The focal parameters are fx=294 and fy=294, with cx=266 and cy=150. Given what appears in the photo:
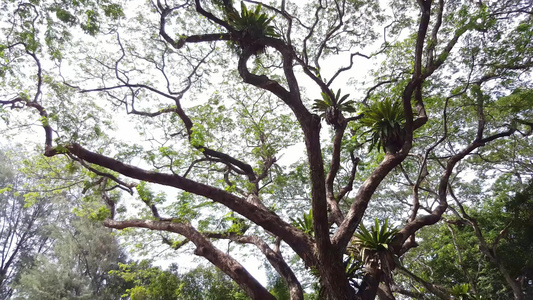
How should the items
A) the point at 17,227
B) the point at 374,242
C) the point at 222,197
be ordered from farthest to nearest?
the point at 17,227 → the point at 374,242 → the point at 222,197

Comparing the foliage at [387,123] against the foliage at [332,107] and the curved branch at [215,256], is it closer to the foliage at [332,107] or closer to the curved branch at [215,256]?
the foliage at [332,107]

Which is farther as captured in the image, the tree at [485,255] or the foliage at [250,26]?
the tree at [485,255]

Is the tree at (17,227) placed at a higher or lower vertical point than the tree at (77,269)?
higher

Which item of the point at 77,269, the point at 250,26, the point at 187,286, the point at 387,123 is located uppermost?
the point at 77,269

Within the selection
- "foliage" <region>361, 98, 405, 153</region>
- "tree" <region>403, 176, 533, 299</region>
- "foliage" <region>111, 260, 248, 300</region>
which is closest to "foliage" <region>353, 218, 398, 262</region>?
"foliage" <region>361, 98, 405, 153</region>

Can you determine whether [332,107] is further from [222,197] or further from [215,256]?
[215,256]

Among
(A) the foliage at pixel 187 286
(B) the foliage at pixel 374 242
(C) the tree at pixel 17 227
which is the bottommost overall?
(B) the foliage at pixel 374 242

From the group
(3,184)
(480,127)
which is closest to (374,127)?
(480,127)

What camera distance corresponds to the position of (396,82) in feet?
26.8

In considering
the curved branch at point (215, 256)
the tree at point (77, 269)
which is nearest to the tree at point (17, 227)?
the tree at point (77, 269)

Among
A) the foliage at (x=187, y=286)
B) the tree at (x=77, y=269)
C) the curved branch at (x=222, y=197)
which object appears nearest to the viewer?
the curved branch at (x=222, y=197)

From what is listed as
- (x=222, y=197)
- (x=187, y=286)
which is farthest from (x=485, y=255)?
(x=187, y=286)

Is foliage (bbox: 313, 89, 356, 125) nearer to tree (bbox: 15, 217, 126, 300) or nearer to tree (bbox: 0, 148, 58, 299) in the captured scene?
tree (bbox: 15, 217, 126, 300)

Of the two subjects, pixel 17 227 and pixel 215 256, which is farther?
pixel 17 227
